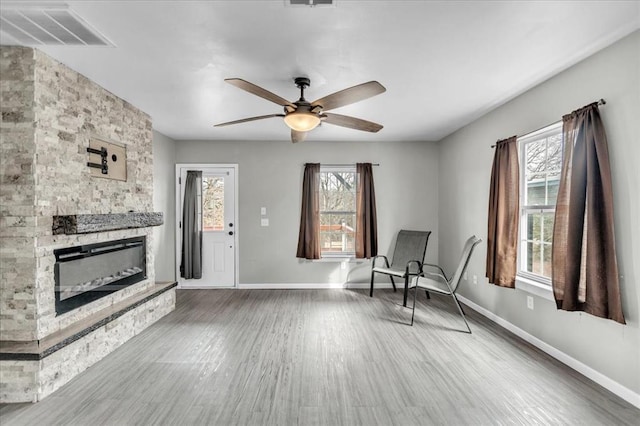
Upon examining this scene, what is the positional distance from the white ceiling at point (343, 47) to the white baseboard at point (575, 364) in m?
2.46

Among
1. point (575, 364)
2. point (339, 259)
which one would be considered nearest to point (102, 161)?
point (339, 259)

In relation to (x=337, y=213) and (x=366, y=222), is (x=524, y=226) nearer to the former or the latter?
(x=366, y=222)

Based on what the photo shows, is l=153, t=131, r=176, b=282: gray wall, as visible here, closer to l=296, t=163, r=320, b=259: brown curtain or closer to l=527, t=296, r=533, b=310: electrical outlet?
l=296, t=163, r=320, b=259: brown curtain

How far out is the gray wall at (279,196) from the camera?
526 cm

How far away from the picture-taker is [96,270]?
2.95 m

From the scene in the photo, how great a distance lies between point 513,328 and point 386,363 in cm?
165

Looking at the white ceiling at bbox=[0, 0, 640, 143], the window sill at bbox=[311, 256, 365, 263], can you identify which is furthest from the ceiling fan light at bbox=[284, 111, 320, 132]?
the window sill at bbox=[311, 256, 365, 263]

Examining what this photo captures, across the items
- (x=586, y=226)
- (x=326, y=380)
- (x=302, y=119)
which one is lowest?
(x=326, y=380)

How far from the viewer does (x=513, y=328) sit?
132 inches

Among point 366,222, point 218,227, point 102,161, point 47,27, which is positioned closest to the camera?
point 47,27

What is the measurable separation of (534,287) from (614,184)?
1193mm

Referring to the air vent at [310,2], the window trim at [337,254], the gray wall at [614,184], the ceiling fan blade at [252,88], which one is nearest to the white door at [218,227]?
the window trim at [337,254]

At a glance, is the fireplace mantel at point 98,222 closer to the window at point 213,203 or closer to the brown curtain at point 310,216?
the window at point 213,203

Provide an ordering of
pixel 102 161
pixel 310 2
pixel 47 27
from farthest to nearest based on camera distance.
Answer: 1. pixel 102 161
2. pixel 47 27
3. pixel 310 2
